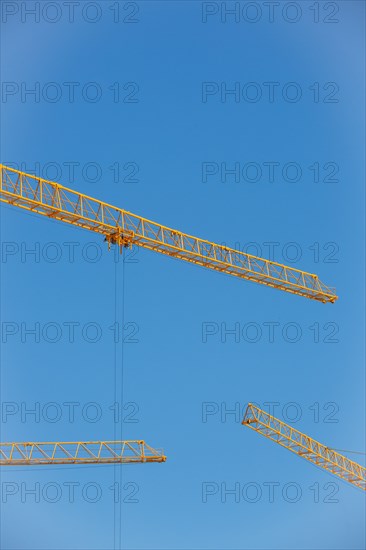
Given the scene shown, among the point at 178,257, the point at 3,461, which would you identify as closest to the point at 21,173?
the point at 178,257

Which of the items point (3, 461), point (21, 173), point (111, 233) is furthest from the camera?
point (3, 461)

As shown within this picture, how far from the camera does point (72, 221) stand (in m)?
74.3

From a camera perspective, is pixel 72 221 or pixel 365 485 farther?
pixel 365 485

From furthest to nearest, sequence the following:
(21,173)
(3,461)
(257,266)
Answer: (257,266)
(3,461)
(21,173)

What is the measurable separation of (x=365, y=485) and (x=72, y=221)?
133 ft

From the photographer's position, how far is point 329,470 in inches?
3713

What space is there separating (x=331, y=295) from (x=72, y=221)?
27.9m

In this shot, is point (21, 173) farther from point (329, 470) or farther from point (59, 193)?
point (329, 470)

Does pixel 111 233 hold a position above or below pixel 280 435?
above

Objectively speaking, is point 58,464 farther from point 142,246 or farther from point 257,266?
point 257,266

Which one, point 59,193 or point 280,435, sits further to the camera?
point 280,435

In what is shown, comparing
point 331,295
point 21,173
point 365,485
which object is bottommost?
point 365,485

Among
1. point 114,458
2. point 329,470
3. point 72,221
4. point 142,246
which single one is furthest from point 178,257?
point 329,470

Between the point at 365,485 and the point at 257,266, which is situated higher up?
the point at 257,266
